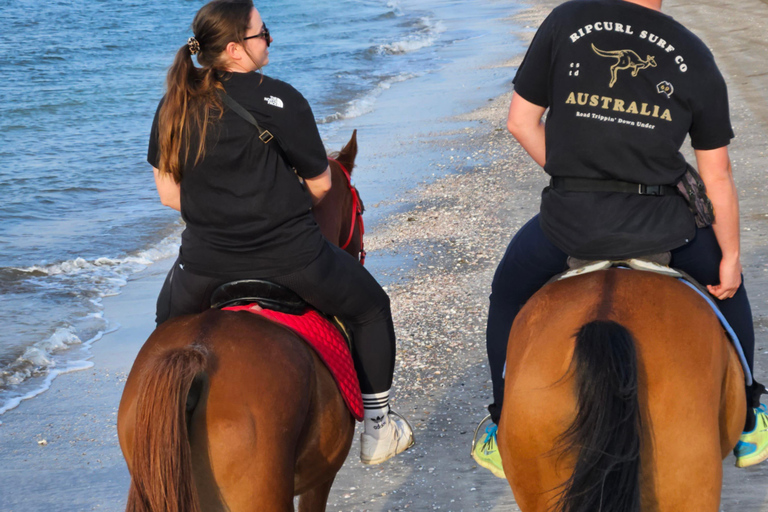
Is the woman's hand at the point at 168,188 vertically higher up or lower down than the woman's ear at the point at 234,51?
lower down

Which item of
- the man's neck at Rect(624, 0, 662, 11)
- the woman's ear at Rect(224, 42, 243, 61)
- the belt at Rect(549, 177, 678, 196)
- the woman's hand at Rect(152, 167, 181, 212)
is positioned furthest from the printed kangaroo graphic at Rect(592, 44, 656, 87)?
the woman's hand at Rect(152, 167, 181, 212)

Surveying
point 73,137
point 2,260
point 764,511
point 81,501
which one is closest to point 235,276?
point 81,501

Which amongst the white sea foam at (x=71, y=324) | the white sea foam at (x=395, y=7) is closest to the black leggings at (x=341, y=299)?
the white sea foam at (x=71, y=324)

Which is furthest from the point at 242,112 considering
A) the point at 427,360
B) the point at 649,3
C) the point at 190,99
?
the point at 427,360

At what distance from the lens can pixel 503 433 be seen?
8.09 feet

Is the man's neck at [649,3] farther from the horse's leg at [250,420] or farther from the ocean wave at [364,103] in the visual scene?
the ocean wave at [364,103]

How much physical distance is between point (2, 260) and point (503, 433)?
25.1 feet

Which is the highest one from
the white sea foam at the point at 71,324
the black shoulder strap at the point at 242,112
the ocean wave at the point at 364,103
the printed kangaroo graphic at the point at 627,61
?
the printed kangaroo graphic at the point at 627,61

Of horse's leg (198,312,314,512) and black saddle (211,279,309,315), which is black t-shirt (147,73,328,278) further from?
horse's leg (198,312,314,512)

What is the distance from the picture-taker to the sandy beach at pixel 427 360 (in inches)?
166

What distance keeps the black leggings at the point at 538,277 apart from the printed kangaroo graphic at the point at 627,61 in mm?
631

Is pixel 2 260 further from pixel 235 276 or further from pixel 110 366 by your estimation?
pixel 235 276

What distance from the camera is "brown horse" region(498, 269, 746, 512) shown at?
84.9 inches

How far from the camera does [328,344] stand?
297 centimetres
